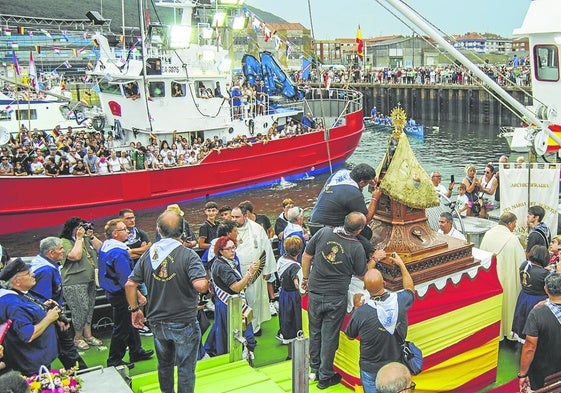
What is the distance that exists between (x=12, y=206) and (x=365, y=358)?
586 inches

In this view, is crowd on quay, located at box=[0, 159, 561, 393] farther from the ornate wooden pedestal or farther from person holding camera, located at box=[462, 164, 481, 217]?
person holding camera, located at box=[462, 164, 481, 217]

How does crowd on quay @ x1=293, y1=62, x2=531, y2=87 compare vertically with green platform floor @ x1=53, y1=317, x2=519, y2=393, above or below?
above

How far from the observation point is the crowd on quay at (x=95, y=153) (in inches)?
650

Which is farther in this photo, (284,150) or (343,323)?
(284,150)

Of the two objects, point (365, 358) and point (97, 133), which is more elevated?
point (97, 133)

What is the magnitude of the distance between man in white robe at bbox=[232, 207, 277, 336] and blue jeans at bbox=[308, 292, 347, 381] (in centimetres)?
151

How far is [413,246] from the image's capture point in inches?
199

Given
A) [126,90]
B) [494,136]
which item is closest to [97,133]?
[126,90]

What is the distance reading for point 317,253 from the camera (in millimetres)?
4668

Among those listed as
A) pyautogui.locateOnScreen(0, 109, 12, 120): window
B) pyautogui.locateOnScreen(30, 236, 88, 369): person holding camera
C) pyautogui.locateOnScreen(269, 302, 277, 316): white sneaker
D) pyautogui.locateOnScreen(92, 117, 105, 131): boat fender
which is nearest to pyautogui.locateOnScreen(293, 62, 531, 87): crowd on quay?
pyautogui.locateOnScreen(0, 109, 12, 120): window

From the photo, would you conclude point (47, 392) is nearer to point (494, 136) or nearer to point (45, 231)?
point (45, 231)

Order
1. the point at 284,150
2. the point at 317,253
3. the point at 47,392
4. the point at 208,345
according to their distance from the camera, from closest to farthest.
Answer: the point at 47,392
the point at 317,253
the point at 208,345
the point at 284,150

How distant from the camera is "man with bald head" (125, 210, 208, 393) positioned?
422 centimetres

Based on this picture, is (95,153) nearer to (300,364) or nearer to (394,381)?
(300,364)
